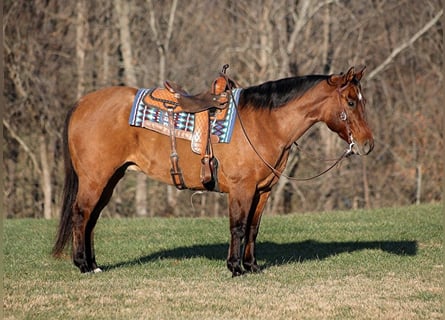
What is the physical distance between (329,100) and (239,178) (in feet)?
3.68

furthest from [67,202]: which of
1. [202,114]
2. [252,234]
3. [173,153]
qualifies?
[252,234]

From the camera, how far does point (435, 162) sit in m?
18.2

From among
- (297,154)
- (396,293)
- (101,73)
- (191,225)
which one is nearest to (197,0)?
(101,73)

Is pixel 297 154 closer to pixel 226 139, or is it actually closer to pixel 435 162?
pixel 435 162

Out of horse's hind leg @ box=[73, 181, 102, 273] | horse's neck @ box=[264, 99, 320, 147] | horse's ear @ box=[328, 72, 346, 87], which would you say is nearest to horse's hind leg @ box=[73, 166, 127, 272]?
horse's hind leg @ box=[73, 181, 102, 273]

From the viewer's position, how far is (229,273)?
26.0 ft

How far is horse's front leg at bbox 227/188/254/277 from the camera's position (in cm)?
756

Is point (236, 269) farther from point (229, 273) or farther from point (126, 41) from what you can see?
point (126, 41)

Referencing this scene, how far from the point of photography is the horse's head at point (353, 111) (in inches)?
294

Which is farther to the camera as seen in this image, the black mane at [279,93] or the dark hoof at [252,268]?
the dark hoof at [252,268]

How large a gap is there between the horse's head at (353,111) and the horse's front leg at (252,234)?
1034 mm

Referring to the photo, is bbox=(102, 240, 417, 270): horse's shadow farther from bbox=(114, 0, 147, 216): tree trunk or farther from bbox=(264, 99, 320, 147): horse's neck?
bbox=(114, 0, 147, 216): tree trunk

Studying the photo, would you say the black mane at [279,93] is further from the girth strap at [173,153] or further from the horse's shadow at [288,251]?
the horse's shadow at [288,251]

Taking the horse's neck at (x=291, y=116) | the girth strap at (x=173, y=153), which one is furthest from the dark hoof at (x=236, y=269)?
the horse's neck at (x=291, y=116)
